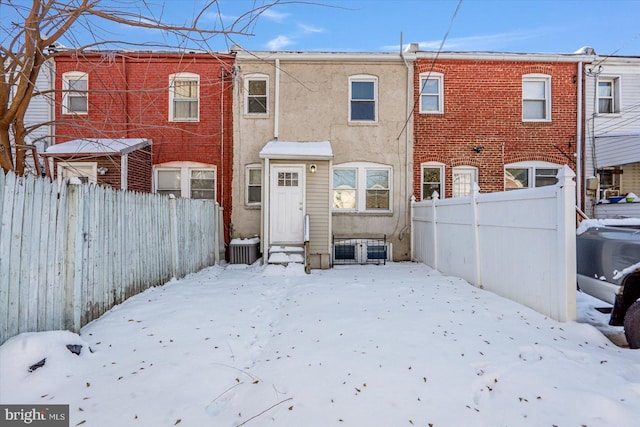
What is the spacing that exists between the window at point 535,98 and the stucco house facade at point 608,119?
1290 mm

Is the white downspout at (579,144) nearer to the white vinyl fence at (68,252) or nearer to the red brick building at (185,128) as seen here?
the red brick building at (185,128)

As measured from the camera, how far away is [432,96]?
1111 cm

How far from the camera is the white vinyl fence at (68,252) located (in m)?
3.33

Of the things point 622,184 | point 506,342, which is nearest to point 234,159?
point 506,342

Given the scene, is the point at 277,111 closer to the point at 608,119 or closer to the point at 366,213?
the point at 366,213

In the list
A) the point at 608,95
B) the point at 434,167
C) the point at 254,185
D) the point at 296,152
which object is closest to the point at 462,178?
the point at 434,167

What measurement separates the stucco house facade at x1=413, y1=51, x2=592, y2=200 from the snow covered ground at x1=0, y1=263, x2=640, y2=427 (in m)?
6.62

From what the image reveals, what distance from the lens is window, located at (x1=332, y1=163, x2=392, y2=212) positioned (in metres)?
10.9

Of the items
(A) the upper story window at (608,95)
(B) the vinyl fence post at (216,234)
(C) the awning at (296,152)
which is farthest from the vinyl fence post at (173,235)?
(A) the upper story window at (608,95)

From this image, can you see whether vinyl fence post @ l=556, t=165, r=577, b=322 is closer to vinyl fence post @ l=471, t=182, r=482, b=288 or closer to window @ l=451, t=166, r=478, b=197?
vinyl fence post @ l=471, t=182, r=482, b=288

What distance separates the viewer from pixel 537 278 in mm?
4797

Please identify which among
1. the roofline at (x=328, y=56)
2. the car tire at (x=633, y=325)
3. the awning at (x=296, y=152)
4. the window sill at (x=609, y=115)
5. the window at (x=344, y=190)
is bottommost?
the car tire at (x=633, y=325)

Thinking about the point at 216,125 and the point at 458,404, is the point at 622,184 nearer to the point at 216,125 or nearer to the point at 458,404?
the point at 458,404

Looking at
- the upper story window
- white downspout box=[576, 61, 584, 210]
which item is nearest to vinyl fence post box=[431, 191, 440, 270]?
white downspout box=[576, 61, 584, 210]
